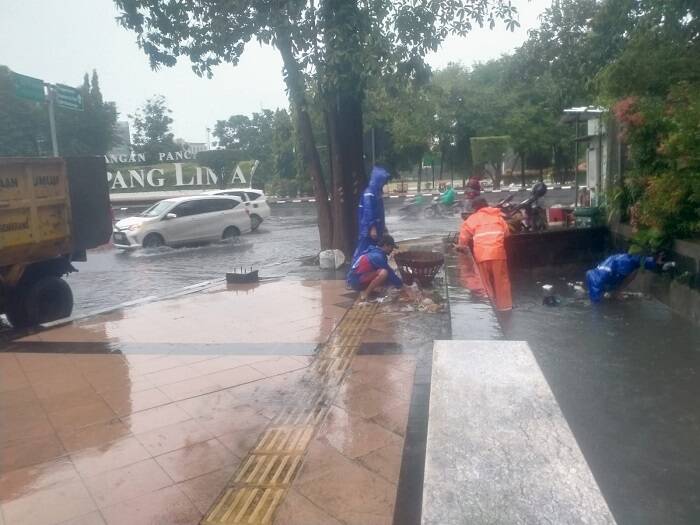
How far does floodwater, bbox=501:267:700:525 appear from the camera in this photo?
388 cm

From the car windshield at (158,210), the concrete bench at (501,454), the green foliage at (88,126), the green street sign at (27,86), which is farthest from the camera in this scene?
the green foliage at (88,126)

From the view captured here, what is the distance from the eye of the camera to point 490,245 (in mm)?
8047

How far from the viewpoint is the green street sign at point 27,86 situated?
500 inches

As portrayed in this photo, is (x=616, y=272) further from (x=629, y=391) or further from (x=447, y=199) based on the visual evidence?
(x=447, y=199)

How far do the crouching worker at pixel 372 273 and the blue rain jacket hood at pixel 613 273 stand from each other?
2.51 metres

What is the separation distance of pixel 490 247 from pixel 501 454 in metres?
5.71

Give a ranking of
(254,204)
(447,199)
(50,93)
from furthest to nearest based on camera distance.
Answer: (447,199) → (254,204) → (50,93)

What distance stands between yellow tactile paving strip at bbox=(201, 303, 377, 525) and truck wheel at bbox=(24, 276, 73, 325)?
4.27 metres

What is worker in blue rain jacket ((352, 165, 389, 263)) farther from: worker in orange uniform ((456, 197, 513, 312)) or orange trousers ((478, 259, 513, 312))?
orange trousers ((478, 259, 513, 312))

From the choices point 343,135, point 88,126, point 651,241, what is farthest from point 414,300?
point 88,126

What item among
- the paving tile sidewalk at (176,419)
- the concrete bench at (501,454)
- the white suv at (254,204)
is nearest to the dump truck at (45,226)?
the paving tile sidewalk at (176,419)

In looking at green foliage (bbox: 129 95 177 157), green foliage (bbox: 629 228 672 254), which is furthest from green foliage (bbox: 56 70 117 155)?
green foliage (bbox: 629 228 672 254)

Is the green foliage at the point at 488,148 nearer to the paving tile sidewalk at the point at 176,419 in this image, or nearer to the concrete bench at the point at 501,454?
the paving tile sidewalk at the point at 176,419

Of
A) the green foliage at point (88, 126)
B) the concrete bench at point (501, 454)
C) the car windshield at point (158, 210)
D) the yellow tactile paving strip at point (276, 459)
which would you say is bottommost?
the yellow tactile paving strip at point (276, 459)
